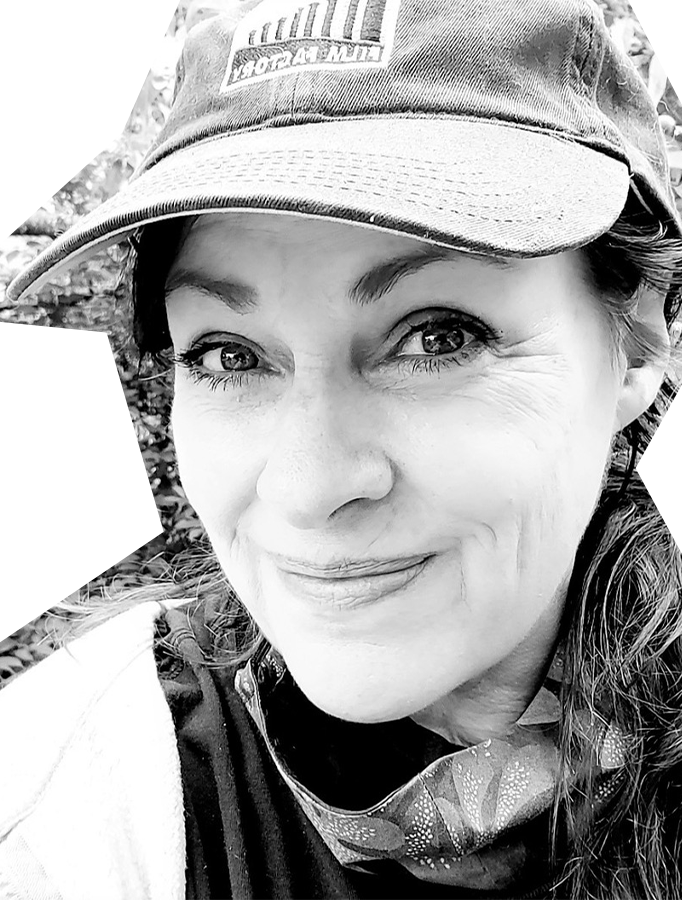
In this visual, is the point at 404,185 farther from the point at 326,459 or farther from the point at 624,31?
the point at 624,31

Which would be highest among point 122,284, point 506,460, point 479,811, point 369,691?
point 122,284

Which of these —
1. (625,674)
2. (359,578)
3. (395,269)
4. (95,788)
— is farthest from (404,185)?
(95,788)

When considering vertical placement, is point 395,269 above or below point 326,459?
above

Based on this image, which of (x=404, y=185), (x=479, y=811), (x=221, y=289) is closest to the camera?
(x=404, y=185)

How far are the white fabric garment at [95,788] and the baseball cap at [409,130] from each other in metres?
0.41

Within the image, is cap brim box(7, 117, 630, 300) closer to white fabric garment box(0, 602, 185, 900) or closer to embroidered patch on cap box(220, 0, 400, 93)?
embroidered patch on cap box(220, 0, 400, 93)

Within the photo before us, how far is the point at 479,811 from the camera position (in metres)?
0.79

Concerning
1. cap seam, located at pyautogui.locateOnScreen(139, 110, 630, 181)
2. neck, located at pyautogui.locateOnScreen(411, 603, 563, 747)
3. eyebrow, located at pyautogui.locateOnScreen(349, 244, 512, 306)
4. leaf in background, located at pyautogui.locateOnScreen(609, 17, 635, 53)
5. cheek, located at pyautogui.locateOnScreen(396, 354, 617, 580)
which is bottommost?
neck, located at pyautogui.locateOnScreen(411, 603, 563, 747)

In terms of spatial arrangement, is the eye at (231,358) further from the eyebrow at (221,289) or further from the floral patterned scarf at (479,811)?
the floral patterned scarf at (479,811)

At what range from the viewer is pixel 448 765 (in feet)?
2.61

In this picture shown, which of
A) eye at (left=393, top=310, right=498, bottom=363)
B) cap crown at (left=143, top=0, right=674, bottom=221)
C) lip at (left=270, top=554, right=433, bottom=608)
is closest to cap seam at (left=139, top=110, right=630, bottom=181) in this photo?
cap crown at (left=143, top=0, right=674, bottom=221)

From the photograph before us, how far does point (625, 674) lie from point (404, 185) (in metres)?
0.49

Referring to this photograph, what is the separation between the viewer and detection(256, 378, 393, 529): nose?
24.9 inches

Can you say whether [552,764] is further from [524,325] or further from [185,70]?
[185,70]
